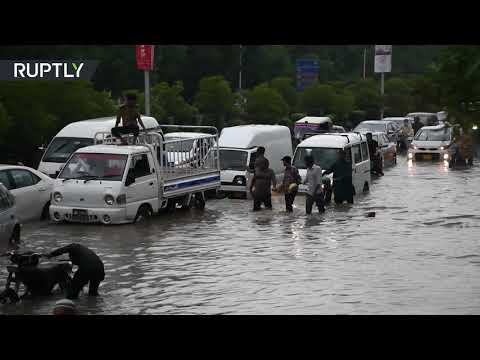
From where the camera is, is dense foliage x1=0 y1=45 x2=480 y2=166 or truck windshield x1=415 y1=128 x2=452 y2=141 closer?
dense foliage x1=0 y1=45 x2=480 y2=166

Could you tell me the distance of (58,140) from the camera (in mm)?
26625

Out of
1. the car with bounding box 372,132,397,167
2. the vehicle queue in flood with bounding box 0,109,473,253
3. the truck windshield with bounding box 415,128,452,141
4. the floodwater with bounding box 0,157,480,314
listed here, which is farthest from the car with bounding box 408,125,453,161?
the floodwater with bounding box 0,157,480,314

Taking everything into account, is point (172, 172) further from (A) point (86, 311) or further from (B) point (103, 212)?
(A) point (86, 311)

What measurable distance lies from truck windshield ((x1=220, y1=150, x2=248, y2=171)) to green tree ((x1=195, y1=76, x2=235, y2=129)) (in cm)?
1944

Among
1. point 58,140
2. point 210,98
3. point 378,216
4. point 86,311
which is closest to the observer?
point 86,311

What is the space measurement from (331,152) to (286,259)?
34.2ft

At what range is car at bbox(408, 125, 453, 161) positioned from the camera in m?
41.5

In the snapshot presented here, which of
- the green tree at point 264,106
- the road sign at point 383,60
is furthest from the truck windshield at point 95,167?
the road sign at point 383,60

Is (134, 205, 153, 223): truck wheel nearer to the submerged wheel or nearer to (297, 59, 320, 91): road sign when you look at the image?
the submerged wheel

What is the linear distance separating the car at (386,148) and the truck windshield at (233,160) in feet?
40.4

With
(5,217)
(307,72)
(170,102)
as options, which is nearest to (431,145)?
(170,102)
